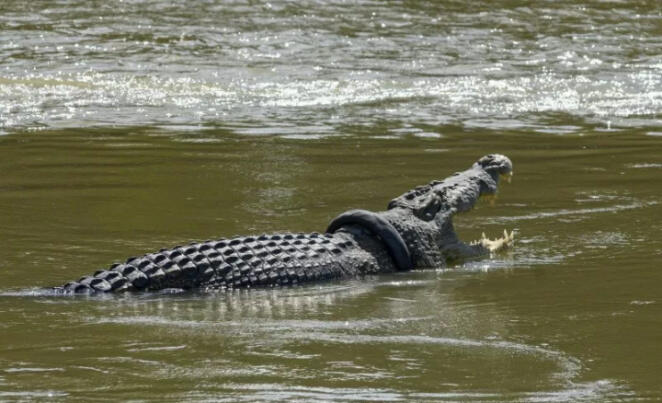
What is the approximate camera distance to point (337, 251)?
705 cm

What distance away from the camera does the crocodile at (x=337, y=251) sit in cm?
656

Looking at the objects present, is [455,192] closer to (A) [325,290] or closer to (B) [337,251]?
(B) [337,251]

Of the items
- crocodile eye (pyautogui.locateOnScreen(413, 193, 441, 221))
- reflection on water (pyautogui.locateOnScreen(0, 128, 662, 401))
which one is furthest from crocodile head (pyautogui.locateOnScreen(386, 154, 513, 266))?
reflection on water (pyautogui.locateOnScreen(0, 128, 662, 401))

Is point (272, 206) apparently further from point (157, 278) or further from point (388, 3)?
point (388, 3)

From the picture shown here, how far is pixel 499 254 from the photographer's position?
754 cm

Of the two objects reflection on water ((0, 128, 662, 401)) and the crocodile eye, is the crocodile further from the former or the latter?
reflection on water ((0, 128, 662, 401))

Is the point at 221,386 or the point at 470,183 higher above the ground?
the point at 470,183

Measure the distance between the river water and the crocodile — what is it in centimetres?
12

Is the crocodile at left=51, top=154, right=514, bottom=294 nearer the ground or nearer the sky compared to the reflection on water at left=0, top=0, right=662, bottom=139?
nearer the ground

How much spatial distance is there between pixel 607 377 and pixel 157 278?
2382 millimetres

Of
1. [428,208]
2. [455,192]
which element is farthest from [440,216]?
[455,192]

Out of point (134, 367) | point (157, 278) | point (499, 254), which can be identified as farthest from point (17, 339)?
point (499, 254)

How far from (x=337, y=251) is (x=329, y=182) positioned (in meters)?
2.75

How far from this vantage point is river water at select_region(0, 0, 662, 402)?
514 centimetres
